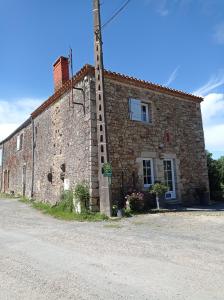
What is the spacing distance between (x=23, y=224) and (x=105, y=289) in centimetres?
591

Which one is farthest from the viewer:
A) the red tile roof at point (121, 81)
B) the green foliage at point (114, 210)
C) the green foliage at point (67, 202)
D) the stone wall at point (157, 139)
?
the red tile roof at point (121, 81)

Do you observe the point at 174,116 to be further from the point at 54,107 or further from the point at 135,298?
the point at 135,298

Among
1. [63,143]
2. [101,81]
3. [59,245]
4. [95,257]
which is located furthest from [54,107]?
[95,257]

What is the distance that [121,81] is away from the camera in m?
12.2

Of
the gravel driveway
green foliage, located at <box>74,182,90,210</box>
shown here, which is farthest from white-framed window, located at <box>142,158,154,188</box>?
the gravel driveway

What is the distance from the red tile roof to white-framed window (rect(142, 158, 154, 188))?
313cm

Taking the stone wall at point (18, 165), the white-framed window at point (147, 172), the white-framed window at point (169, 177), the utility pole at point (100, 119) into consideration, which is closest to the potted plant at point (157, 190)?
the white-framed window at point (147, 172)

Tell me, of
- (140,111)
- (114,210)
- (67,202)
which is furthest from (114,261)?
(140,111)

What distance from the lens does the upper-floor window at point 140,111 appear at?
12.3 meters

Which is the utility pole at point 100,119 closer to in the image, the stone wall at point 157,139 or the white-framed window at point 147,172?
the stone wall at point 157,139

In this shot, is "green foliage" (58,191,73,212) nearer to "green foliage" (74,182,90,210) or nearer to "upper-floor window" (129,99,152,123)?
"green foliage" (74,182,90,210)

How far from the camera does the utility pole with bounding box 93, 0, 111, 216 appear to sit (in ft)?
32.9

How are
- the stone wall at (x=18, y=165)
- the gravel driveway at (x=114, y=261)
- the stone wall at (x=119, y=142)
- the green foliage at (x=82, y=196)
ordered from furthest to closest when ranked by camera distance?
the stone wall at (x=18, y=165)
the stone wall at (x=119, y=142)
the green foliage at (x=82, y=196)
the gravel driveway at (x=114, y=261)

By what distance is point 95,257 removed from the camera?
199 inches
